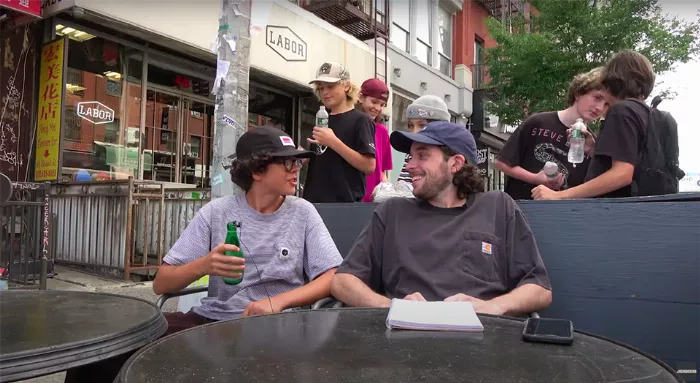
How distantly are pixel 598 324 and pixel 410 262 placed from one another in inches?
41.4

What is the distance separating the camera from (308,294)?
2.52 metres

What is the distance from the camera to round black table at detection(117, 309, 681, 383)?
123 centimetres

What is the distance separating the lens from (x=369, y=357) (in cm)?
138

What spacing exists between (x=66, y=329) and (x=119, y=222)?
17.0 ft

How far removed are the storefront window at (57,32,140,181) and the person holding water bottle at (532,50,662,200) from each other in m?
6.57

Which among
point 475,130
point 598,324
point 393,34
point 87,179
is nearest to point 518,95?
point 393,34

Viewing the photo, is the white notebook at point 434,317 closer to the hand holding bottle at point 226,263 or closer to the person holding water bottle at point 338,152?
the hand holding bottle at point 226,263

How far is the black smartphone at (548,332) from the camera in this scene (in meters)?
1.54

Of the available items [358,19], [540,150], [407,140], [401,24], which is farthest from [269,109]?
[407,140]

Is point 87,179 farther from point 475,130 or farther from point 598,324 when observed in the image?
point 475,130

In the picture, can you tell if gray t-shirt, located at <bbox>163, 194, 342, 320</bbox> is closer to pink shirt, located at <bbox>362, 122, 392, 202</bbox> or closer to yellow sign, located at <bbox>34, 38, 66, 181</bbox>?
pink shirt, located at <bbox>362, 122, 392, 202</bbox>

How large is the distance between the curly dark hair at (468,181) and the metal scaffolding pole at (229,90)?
1.85 m

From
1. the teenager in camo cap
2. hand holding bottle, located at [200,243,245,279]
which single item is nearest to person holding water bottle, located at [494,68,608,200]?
the teenager in camo cap

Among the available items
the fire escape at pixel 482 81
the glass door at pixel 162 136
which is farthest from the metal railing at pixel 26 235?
the fire escape at pixel 482 81
